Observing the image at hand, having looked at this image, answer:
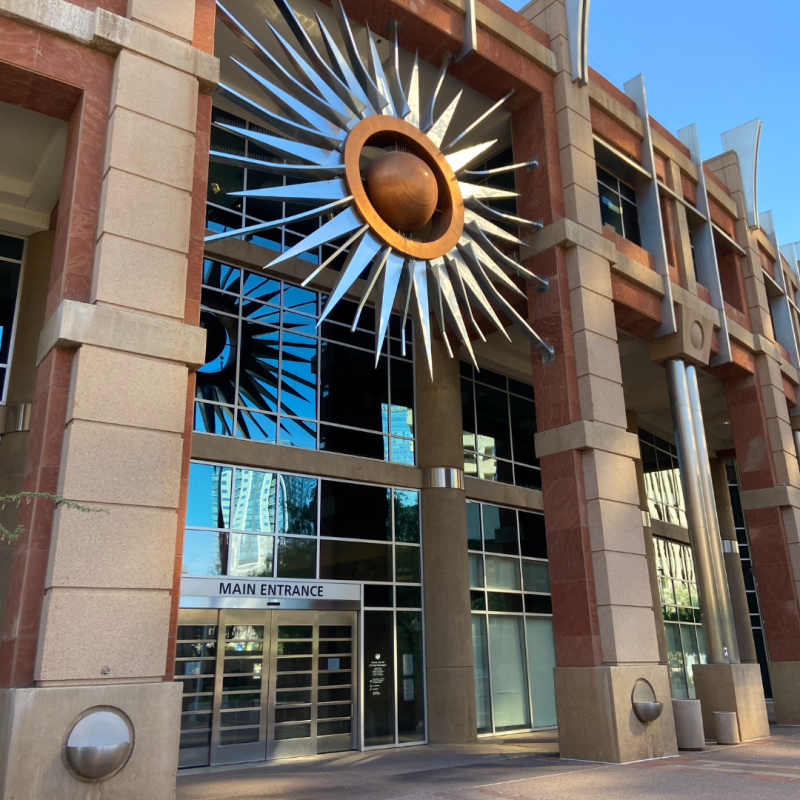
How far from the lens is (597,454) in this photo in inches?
586

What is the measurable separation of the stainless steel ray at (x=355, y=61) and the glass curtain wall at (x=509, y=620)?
11.5m

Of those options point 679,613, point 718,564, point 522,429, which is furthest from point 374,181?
point 679,613

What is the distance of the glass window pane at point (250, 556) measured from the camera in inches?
611

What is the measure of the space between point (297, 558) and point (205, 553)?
219 centimetres

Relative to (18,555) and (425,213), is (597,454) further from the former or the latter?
(18,555)

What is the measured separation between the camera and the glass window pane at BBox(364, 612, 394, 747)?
54.6 feet

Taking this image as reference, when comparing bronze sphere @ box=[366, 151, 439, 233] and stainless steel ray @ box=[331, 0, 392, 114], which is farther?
bronze sphere @ box=[366, 151, 439, 233]

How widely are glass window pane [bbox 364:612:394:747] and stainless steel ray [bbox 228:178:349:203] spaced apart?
31.2 feet

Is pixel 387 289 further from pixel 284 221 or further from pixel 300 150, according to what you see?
pixel 300 150

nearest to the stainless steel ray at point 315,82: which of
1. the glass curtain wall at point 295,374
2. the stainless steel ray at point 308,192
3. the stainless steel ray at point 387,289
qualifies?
the stainless steel ray at point 308,192

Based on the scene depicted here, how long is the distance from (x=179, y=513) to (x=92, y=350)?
233 cm

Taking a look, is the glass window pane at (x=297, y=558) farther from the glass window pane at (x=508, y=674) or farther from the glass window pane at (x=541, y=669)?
the glass window pane at (x=541, y=669)

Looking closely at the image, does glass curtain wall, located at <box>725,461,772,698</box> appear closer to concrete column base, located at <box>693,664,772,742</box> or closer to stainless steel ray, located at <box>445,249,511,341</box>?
concrete column base, located at <box>693,664,772,742</box>

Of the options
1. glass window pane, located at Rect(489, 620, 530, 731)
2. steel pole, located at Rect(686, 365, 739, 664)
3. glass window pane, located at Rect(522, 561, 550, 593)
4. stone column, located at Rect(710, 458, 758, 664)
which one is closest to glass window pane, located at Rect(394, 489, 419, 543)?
glass window pane, located at Rect(489, 620, 530, 731)
